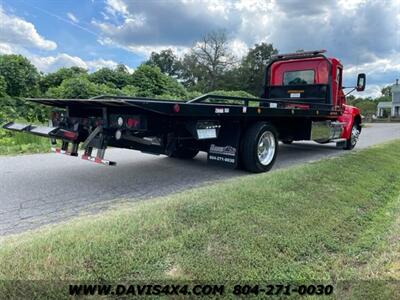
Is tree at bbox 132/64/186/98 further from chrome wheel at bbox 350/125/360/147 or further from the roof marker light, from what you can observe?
the roof marker light

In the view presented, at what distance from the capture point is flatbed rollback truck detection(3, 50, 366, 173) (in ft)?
16.4

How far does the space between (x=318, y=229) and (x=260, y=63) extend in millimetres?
57298

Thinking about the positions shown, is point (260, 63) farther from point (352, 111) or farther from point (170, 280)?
point (170, 280)

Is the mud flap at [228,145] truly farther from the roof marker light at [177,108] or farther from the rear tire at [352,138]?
the rear tire at [352,138]

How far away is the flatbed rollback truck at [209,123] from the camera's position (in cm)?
498

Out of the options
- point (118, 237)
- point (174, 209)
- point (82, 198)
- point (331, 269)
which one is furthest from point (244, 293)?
point (82, 198)

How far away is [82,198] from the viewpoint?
185 inches

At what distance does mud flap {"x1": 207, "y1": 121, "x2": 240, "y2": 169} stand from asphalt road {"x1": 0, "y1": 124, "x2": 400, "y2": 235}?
28 cm

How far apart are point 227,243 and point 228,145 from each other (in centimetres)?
320

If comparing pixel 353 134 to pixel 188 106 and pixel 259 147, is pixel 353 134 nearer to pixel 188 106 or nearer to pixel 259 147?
pixel 259 147

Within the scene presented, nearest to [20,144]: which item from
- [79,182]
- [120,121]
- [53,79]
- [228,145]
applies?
[79,182]

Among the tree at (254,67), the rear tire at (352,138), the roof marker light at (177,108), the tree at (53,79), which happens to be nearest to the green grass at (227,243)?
the roof marker light at (177,108)

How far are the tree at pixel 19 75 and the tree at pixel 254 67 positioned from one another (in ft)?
135

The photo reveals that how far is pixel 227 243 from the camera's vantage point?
3.21m
